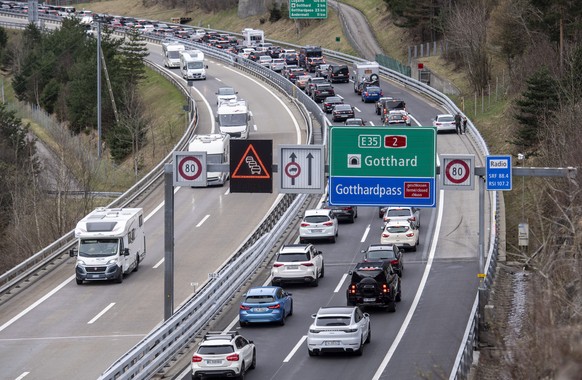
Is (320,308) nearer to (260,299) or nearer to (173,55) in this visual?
(260,299)

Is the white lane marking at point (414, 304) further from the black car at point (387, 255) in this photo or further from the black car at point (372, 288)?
the black car at point (387, 255)

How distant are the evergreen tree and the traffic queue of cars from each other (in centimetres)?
1217

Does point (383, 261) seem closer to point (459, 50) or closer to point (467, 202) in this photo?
point (467, 202)

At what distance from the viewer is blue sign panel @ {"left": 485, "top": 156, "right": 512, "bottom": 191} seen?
35.1 metres

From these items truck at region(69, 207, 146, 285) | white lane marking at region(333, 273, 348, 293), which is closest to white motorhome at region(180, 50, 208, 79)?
truck at region(69, 207, 146, 285)

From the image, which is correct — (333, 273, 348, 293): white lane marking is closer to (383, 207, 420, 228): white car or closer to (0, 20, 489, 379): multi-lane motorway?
(0, 20, 489, 379): multi-lane motorway

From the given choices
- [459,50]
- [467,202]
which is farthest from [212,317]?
[459,50]

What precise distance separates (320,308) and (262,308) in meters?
2.05

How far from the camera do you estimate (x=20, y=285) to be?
4522 cm

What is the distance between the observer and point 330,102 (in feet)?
275

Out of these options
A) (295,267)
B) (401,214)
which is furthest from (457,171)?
(401,214)

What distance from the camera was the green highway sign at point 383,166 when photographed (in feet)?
118

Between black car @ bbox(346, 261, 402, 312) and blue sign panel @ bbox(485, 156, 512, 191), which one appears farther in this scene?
black car @ bbox(346, 261, 402, 312)

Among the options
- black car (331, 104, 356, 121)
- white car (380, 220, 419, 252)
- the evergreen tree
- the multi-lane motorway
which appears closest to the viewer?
the multi-lane motorway
